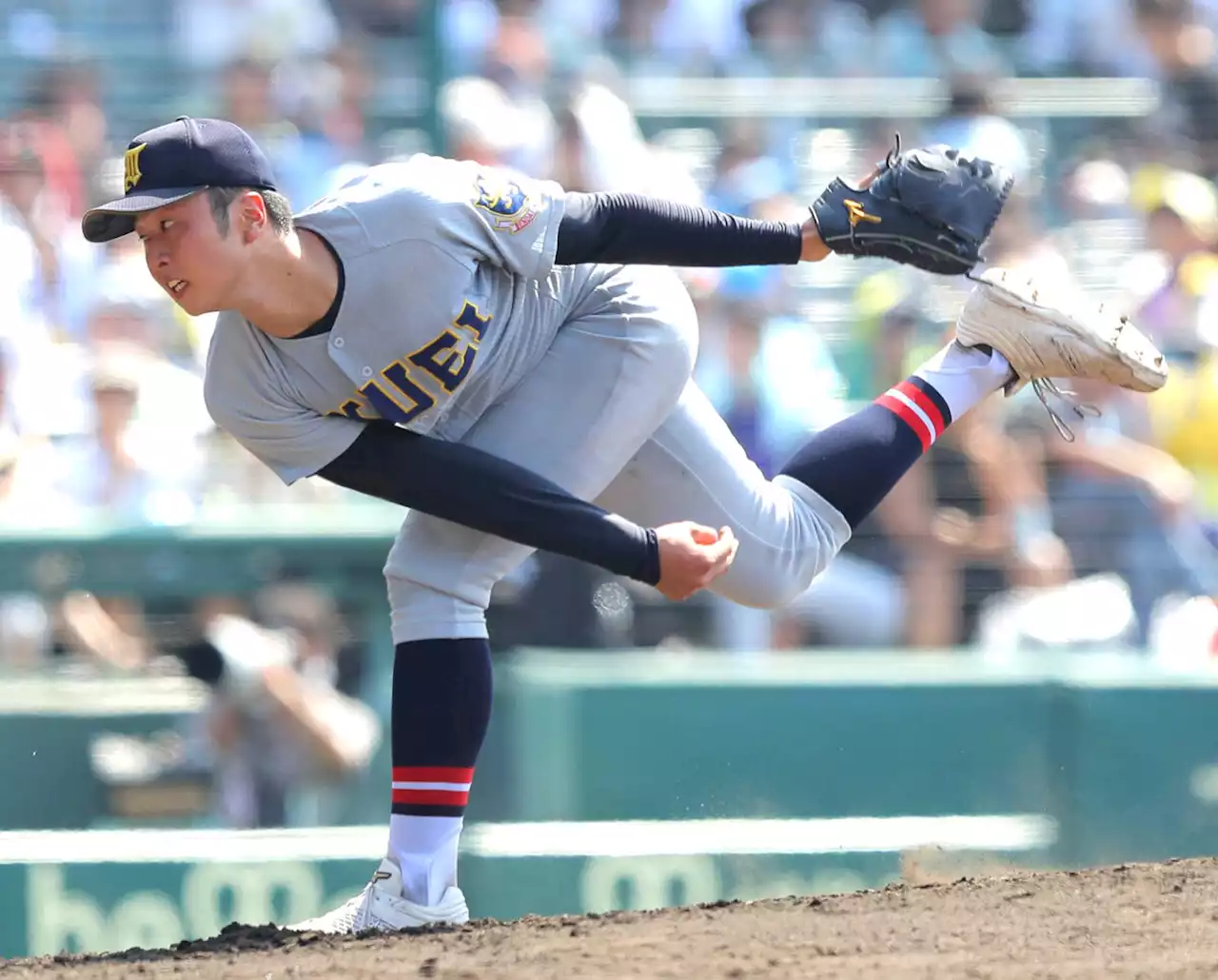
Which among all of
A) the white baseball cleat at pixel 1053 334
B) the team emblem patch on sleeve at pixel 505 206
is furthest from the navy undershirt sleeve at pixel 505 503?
the white baseball cleat at pixel 1053 334

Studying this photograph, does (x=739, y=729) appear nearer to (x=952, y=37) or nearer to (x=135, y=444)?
(x=135, y=444)

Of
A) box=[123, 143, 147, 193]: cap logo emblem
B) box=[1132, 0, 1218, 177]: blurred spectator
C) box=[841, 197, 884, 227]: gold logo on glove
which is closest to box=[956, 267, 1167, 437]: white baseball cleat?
box=[841, 197, 884, 227]: gold logo on glove

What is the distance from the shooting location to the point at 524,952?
2812 mm

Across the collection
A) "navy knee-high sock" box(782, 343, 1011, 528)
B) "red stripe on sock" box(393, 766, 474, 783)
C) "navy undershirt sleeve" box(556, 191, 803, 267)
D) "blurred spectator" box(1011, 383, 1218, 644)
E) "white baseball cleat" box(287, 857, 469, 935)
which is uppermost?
"navy undershirt sleeve" box(556, 191, 803, 267)

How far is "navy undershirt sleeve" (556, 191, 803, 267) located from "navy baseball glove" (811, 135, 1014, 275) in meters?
0.17

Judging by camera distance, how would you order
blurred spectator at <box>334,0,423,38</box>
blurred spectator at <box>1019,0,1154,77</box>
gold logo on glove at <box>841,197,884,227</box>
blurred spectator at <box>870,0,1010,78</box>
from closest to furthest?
gold logo on glove at <box>841,197,884,227</box>
blurred spectator at <box>334,0,423,38</box>
blurred spectator at <box>870,0,1010,78</box>
blurred spectator at <box>1019,0,1154,77</box>

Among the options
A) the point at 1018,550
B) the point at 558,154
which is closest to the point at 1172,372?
the point at 1018,550

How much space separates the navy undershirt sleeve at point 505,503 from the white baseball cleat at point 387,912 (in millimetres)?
678

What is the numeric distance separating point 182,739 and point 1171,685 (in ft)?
8.83

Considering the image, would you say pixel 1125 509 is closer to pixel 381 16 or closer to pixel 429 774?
pixel 381 16

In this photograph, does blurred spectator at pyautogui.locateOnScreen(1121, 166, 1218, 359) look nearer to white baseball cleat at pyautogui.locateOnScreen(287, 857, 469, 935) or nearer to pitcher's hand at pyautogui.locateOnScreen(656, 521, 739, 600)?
pitcher's hand at pyautogui.locateOnScreen(656, 521, 739, 600)

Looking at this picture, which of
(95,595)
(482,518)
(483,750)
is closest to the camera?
(482,518)

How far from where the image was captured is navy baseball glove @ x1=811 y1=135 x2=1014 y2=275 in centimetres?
332

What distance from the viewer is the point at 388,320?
9.96ft
